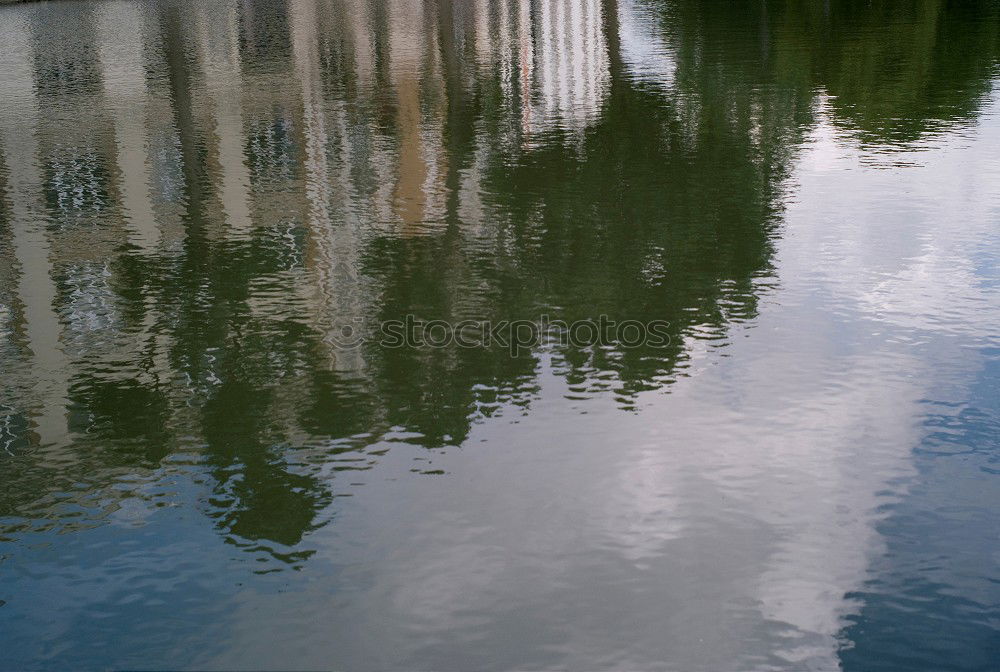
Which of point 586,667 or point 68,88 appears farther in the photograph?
point 68,88

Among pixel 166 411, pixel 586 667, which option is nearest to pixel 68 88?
pixel 166 411

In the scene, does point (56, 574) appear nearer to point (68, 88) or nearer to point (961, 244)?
point (961, 244)

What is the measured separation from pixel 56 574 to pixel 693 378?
3352mm

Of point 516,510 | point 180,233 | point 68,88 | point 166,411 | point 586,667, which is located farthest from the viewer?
point 68,88

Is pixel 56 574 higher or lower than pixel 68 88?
lower

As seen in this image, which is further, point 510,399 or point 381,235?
point 381,235

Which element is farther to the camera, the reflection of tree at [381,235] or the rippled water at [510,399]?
the reflection of tree at [381,235]

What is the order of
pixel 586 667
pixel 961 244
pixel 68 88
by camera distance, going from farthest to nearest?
pixel 68 88, pixel 961 244, pixel 586 667

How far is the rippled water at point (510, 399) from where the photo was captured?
4488 millimetres

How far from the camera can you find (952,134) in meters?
13.2

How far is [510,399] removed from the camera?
6.45 meters

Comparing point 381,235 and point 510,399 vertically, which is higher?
point 381,235

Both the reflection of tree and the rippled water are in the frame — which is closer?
the rippled water

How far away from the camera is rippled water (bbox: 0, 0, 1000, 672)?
4.49 meters
